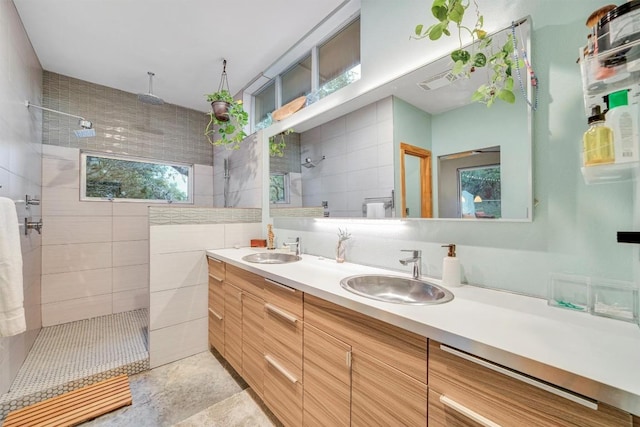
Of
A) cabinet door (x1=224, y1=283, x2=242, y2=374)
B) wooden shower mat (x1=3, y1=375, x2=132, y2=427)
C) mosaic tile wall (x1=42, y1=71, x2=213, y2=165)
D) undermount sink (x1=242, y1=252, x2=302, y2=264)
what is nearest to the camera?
wooden shower mat (x1=3, y1=375, x2=132, y2=427)

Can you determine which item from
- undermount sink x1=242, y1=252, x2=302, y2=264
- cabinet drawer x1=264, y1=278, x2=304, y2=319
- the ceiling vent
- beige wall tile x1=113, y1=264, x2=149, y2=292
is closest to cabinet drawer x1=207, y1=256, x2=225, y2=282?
undermount sink x1=242, y1=252, x2=302, y2=264

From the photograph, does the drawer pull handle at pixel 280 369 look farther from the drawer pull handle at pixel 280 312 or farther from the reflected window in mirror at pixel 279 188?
the reflected window in mirror at pixel 279 188

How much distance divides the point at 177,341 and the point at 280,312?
1337 mm

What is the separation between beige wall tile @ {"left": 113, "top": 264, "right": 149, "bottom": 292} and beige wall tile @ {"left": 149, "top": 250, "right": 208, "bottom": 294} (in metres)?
1.08

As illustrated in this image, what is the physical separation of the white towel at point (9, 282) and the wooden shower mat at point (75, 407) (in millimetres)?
784

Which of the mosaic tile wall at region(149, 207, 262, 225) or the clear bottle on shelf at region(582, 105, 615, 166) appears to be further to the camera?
the mosaic tile wall at region(149, 207, 262, 225)

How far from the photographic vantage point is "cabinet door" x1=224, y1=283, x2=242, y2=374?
1710 millimetres

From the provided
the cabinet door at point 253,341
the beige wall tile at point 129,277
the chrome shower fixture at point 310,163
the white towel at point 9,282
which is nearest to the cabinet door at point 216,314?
the cabinet door at point 253,341

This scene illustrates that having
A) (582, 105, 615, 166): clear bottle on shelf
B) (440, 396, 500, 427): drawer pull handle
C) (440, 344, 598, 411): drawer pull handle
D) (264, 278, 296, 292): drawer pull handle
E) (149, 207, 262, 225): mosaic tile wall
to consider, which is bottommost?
(440, 396, 500, 427): drawer pull handle

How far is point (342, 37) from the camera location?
202 centimetres

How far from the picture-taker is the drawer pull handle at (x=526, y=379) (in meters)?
0.50

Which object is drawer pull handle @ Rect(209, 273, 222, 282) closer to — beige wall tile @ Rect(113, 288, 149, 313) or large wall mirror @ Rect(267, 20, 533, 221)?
large wall mirror @ Rect(267, 20, 533, 221)

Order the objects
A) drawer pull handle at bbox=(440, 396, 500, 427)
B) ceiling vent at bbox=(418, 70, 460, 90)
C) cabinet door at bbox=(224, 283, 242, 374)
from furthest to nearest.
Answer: cabinet door at bbox=(224, 283, 242, 374), ceiling vent at bbox=(418, 70, 460, 90), drawer pull handle at bbox=(440, 396, 500, 427)

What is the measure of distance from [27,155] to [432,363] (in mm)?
3091
